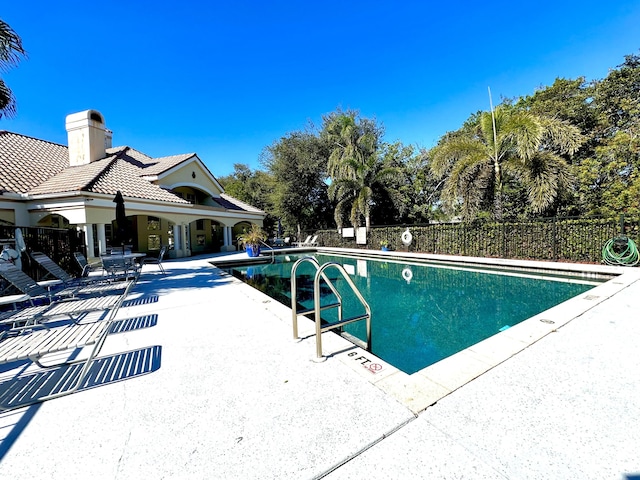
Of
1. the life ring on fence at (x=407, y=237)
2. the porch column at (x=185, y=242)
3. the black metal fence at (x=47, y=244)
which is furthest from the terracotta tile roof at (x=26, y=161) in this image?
the life ring on fence at (x=407, y=237)

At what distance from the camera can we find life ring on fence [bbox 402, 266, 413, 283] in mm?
10764

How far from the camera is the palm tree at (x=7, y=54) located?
20.9 ft

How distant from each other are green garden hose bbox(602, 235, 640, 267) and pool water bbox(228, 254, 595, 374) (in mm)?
2416

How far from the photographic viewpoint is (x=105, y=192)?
12188 millimetres

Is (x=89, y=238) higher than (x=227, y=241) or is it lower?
higher

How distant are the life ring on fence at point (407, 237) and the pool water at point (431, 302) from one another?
17.8 ft

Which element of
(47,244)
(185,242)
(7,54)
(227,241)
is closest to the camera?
(7,54)

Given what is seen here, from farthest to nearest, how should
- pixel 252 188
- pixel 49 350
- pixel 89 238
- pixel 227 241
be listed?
pixel 252 188
pixel 227 241
pixel 89 238
pixel 49 350

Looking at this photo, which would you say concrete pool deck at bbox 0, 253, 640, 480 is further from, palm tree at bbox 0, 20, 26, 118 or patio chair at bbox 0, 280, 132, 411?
palm tree at bbox 0, 20, 26, 118

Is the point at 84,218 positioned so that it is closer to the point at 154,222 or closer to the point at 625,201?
the point at 154,222

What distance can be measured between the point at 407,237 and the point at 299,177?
1098 cm

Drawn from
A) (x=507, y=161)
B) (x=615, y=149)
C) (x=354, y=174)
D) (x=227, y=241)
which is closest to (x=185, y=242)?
(x=227, y=241)

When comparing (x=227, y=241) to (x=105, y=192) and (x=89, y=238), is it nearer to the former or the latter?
(x=105, y=192)

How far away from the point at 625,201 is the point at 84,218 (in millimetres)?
25648
